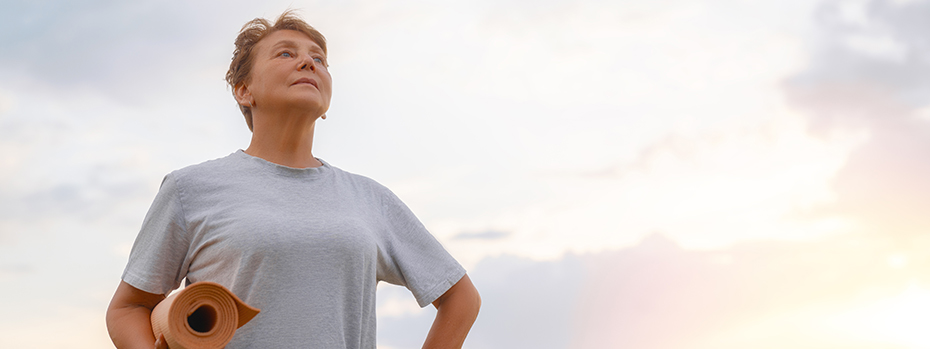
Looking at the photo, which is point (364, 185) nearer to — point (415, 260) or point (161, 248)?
point (415, 260)

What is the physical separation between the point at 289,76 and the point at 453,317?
1.25 metres

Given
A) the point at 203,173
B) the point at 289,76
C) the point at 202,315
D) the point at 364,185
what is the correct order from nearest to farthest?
the point at 202,315
the point at 203,173
the point at 289,76
the point at 364,185

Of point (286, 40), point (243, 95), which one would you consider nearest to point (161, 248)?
point (243, 95)

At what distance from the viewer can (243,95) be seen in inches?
143

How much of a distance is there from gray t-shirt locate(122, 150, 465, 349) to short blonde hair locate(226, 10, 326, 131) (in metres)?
0.37

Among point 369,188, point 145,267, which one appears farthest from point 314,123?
point 145,267

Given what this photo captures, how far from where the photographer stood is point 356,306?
126 inches

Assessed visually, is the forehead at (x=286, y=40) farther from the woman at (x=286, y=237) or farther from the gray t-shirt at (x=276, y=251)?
the gray t-shirt at (x=276, y=251)

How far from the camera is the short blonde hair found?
365cm

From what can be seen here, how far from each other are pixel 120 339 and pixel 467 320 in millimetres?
1391

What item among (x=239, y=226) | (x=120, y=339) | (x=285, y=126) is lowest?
(x=120, y=339)

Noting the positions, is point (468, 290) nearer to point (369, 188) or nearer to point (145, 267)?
point (369, 188)

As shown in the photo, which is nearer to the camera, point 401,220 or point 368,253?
point 368,253

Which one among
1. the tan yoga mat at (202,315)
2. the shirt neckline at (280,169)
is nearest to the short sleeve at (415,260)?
the shirt neckline at (280,169)
